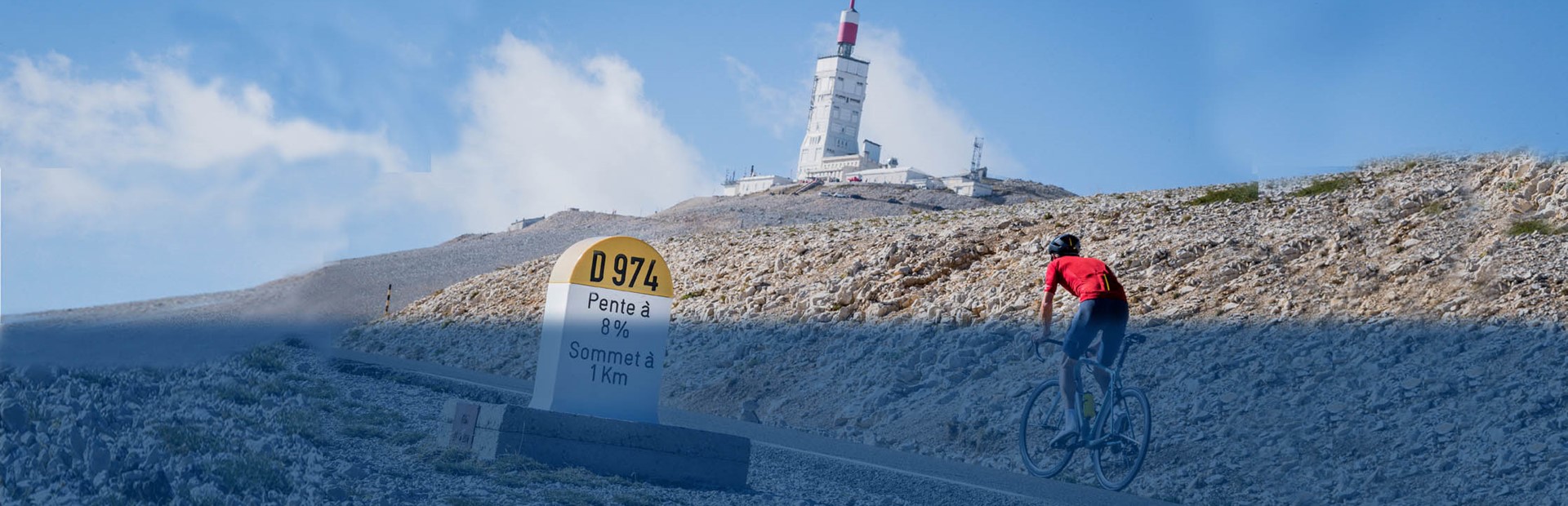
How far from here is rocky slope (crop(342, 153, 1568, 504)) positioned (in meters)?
12.7

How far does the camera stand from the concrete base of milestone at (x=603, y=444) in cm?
923

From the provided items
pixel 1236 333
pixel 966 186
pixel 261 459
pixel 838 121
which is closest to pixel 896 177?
pixel 966 186

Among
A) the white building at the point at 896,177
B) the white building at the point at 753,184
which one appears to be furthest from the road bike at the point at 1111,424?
the white building at the point at 753,184

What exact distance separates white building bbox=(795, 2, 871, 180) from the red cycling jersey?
9266cm

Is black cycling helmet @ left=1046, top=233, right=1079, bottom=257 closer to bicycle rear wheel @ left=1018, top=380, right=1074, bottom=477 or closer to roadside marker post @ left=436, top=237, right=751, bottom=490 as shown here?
bicycle rear wheel @ left=1018, top=380, right=1074, bottom=477

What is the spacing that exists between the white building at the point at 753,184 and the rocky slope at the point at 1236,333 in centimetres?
6344

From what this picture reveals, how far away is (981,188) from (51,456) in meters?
65.6

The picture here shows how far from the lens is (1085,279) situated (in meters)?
11.1

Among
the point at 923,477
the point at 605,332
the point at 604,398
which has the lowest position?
the point at 923,477

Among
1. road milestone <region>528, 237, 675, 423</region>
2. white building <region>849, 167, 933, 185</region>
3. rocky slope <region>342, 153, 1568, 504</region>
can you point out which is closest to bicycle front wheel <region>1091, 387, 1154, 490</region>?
rocky slope <region>342, 153, 1568, 504</region>

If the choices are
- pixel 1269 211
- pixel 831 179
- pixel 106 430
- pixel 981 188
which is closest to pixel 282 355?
pixel 106 430

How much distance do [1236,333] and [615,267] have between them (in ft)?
31.8

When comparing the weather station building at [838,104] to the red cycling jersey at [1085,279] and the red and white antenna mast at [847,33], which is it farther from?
the red cycling jersey at [1085,279]

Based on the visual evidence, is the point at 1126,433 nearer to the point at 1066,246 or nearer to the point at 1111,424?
the point at 1111,424
